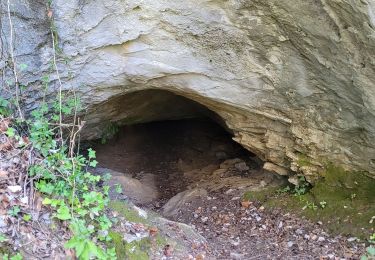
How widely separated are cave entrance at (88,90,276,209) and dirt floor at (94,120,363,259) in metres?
0.02

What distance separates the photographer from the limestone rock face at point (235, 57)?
389 centimetres

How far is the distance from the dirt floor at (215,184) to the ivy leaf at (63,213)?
1.53 meters

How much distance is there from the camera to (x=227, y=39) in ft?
13.9

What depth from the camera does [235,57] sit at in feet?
14.4

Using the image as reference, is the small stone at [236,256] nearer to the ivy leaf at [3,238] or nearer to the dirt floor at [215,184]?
the dirt floor at [215,184]

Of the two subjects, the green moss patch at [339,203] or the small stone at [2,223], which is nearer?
the small stone at [2,223]

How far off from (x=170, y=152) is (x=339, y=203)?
4005 mm

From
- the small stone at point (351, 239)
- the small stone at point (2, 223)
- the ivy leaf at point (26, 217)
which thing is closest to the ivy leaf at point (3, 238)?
the small stone at point (2, 223)

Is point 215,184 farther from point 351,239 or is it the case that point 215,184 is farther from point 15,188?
point 15,188

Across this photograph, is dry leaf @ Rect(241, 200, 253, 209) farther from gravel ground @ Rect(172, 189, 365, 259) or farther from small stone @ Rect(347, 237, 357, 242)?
small stone @ Rect(347, 237, 357, 242)

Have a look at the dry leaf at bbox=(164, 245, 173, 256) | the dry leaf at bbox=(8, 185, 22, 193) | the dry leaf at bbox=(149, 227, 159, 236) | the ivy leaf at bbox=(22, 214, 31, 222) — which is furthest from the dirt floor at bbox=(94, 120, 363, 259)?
the dry leaf at bbox=(8, 185, 22, 193)

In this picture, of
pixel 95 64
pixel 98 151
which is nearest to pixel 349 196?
pixel 95 64

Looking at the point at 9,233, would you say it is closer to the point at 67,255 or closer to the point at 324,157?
the point at 67,255

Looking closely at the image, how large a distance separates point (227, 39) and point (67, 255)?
253 centimetres
